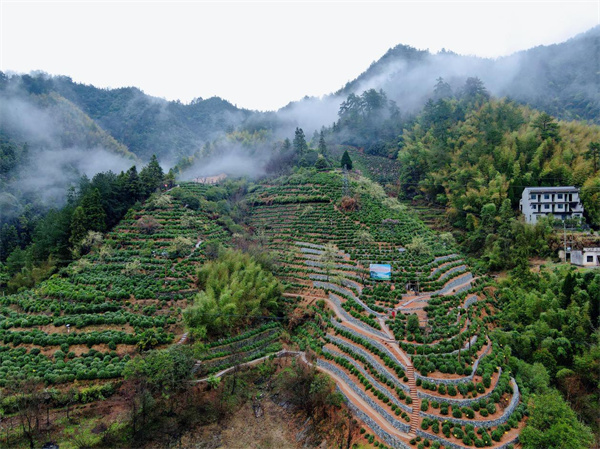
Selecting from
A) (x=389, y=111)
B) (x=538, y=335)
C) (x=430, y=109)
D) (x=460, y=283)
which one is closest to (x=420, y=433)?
(x=538, y=335)

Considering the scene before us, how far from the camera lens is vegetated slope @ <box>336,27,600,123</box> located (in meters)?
66.1

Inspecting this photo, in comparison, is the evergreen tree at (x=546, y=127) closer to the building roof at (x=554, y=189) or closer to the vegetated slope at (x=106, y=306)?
the building roof at (x=554, y=189)

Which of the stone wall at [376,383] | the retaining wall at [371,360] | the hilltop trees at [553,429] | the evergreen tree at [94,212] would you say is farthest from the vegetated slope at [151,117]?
the hilltop trees at [553,429]

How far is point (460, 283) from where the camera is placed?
28.5m

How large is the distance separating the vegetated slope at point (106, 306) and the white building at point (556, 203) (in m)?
30.7

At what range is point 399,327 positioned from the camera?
22.5m

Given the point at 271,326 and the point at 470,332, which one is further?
the point at 271,326

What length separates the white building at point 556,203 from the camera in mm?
32250

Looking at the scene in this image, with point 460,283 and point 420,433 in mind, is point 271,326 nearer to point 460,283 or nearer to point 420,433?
point 420,433

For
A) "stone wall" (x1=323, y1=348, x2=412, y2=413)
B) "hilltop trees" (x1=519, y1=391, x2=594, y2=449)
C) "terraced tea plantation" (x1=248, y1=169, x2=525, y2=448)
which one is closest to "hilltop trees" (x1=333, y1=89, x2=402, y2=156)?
"terraced tea plantation" (x1=248, y1=169, x2=525, y2=448)

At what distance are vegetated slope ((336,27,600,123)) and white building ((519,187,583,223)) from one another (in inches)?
1505

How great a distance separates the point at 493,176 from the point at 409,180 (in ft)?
42.6

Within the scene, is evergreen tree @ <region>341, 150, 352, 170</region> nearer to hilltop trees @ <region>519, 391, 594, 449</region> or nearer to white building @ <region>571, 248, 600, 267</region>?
white building @ <region>571, 248, 600, 267</region>

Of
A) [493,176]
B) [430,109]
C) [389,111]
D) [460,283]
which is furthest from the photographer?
[389,111]
